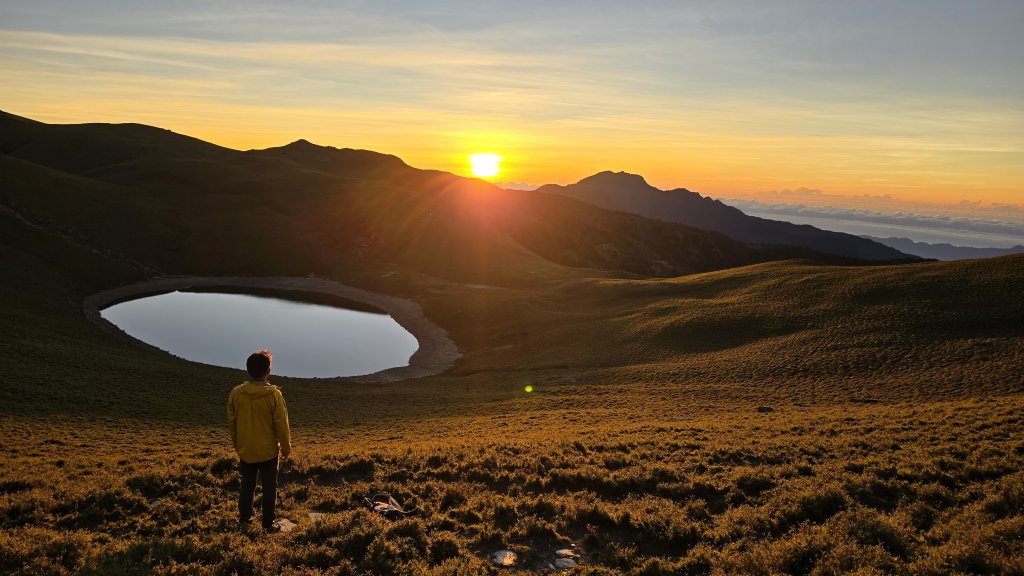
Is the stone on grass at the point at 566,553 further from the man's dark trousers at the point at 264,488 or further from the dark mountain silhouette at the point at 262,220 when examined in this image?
the dark mountain silhouette at the point at 262,220

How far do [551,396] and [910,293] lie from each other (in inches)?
1656

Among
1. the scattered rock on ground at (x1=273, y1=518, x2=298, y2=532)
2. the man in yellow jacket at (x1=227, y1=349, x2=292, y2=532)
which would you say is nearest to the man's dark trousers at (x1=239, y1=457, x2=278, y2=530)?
the man in yellow jacket at (x1=227, y1=349, x2=292, y2=532)

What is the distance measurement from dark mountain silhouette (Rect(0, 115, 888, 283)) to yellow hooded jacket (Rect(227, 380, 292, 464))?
9688 cm

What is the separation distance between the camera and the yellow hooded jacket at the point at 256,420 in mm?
11219

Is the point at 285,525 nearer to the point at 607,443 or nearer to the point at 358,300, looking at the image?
the point at 607,443

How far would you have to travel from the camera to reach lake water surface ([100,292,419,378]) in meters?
63.3

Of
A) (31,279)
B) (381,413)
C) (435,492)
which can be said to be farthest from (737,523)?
(31,279)

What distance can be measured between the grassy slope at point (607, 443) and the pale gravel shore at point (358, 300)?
4.13 meters

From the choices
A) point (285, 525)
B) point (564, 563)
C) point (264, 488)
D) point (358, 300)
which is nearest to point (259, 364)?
point (264, 488)

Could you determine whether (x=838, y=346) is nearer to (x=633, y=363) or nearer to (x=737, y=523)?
(x=633, y=363)

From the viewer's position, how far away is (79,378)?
117 ft

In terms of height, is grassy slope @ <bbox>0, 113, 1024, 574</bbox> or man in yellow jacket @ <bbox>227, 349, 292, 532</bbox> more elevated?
man in yellow jacket @ <bbox>227, 349, 292, 532</bbox>

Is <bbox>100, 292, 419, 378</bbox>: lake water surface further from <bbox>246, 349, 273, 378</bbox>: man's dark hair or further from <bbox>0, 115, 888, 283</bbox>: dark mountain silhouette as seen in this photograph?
<bbox>246, 349, 273, 378</bbox>: man's dark hair

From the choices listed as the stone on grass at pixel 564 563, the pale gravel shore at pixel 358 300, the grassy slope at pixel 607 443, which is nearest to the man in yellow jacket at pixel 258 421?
the grassy slope at pixel 607 443
